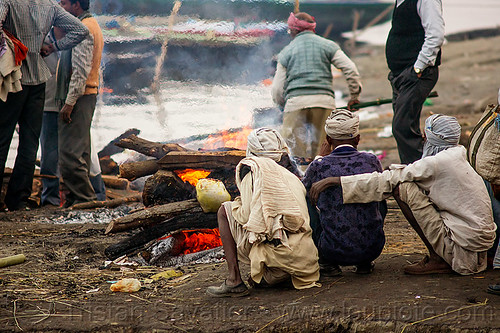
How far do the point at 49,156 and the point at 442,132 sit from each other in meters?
5.89

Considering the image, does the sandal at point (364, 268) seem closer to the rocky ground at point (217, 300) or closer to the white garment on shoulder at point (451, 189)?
the rocky ground at point (217, 300)

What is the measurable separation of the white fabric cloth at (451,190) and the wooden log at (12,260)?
2934mm

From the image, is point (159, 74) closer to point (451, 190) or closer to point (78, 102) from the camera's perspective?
point (78, 102)

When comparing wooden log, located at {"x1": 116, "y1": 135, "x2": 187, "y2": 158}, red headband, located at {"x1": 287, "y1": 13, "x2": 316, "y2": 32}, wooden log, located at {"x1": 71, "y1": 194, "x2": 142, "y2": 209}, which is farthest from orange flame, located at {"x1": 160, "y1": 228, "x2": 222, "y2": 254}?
red headband, located at {"x1": 287, "y1": 13, "x2": 316, "y2": 32}

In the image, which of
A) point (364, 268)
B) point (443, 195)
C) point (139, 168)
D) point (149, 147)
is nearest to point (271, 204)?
point (364, 268)

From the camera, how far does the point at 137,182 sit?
9.67m

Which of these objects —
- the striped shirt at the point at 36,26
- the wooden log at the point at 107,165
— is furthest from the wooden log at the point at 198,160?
the wooden log at the point at 107,165

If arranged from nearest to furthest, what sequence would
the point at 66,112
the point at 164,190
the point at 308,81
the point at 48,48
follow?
the point at 164,190 < the point at 48,48 < the point at 66,112 < the point at 308,81

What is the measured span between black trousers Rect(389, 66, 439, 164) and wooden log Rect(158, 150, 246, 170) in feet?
6.04

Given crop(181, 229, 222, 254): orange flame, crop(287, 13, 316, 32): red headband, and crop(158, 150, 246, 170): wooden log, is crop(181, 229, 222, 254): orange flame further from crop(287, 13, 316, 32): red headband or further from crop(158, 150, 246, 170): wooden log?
crop(287, 13, 316, 32): red headband

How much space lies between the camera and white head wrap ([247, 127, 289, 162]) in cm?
448

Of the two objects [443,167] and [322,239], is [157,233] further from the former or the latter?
[443,167]

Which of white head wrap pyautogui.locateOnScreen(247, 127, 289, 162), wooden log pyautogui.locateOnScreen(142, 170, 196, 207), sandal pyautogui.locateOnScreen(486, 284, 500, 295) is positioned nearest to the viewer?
sandal pyautogui.locateOnScreen(486, 284, 500, 295)

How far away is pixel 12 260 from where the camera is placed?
5.34m
